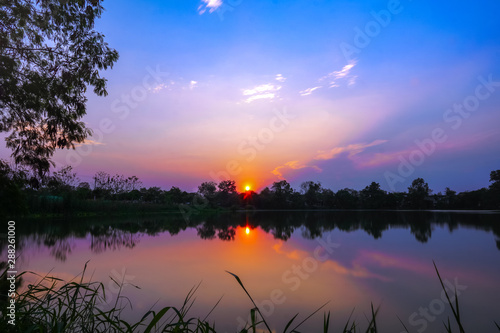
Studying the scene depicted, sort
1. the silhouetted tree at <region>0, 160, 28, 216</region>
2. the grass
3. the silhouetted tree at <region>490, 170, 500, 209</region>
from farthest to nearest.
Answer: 1. the silhouetted tree at <region>490, 170, 500, 209</region>
2. the silhouetted tree at <region>0, 160, 28, 216</region>
3. the grass

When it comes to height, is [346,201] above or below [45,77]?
below

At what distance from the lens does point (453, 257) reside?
6500 millimetres

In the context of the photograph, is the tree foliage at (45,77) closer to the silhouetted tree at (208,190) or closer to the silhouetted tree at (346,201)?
the silhouetted tree at (208,190)

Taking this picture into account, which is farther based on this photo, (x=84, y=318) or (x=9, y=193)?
(x=9, y=193)

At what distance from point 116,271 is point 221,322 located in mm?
3202

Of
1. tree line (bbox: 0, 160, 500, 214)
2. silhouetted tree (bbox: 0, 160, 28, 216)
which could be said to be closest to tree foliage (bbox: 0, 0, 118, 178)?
silhouetted tree (bbox: 0, 160, 28, 216)

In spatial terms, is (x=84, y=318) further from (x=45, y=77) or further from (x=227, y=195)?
(x=227, y=195)

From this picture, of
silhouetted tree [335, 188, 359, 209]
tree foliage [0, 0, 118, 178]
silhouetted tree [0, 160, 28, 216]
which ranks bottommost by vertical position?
silhouetted tree [335, 188, 359, 209]

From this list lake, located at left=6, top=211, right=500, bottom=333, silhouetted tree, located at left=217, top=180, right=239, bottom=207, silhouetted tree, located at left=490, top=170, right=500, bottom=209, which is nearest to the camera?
lake, located at left=6, top=211, right=500, bottom=333

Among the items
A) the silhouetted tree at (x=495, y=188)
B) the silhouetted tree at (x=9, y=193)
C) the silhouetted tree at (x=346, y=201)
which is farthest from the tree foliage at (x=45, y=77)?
the silhouetted tree at (x=346, y=201)

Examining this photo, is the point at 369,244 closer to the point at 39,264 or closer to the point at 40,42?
the point at 39,264

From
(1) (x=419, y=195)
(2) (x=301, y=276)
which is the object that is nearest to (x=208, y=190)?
(1) (x=419, y=195)

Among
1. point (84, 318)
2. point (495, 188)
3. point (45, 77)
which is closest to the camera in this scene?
point (84, 318)

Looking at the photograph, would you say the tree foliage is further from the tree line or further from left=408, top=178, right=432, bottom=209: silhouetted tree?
left=408, top=178, right=432, bottom=209: silhouetted tree
